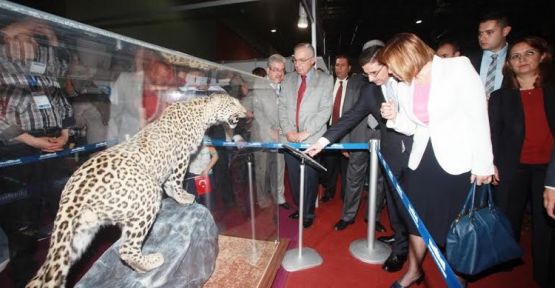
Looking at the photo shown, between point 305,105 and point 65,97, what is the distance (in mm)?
2273

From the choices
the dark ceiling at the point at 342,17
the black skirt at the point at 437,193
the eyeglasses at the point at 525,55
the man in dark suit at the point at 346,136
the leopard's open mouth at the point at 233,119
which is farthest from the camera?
the dark ceiling at the point at 342,17

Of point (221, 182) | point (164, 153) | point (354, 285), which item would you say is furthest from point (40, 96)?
point (354, 285)

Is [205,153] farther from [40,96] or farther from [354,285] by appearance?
[354,285]

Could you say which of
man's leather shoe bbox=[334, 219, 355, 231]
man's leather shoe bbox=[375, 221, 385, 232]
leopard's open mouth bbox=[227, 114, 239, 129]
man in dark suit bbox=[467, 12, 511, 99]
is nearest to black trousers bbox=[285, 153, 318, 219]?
man's leather shoe bbox=[334, 219, 355, 231]

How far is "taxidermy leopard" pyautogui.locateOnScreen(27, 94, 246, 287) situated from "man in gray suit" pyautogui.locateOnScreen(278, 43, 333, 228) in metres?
1.49

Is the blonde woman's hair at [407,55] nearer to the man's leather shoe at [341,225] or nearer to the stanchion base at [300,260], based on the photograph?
the stanchion base at [300,260]

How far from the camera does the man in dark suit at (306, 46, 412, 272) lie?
2188 mm

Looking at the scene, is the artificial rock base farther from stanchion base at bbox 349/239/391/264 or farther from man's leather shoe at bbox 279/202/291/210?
man's leather shoe at bbox 279/202/291/210

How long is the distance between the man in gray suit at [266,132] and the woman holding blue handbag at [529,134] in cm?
189

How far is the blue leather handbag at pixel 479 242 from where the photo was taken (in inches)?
58.7

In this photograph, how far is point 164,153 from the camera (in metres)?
1.46

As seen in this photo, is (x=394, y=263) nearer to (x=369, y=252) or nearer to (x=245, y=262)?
(x=369, y=252)

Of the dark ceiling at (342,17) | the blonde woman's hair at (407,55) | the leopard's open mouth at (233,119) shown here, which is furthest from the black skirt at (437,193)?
the dark ceiling at (342,17)

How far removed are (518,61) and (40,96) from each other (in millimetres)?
2960
